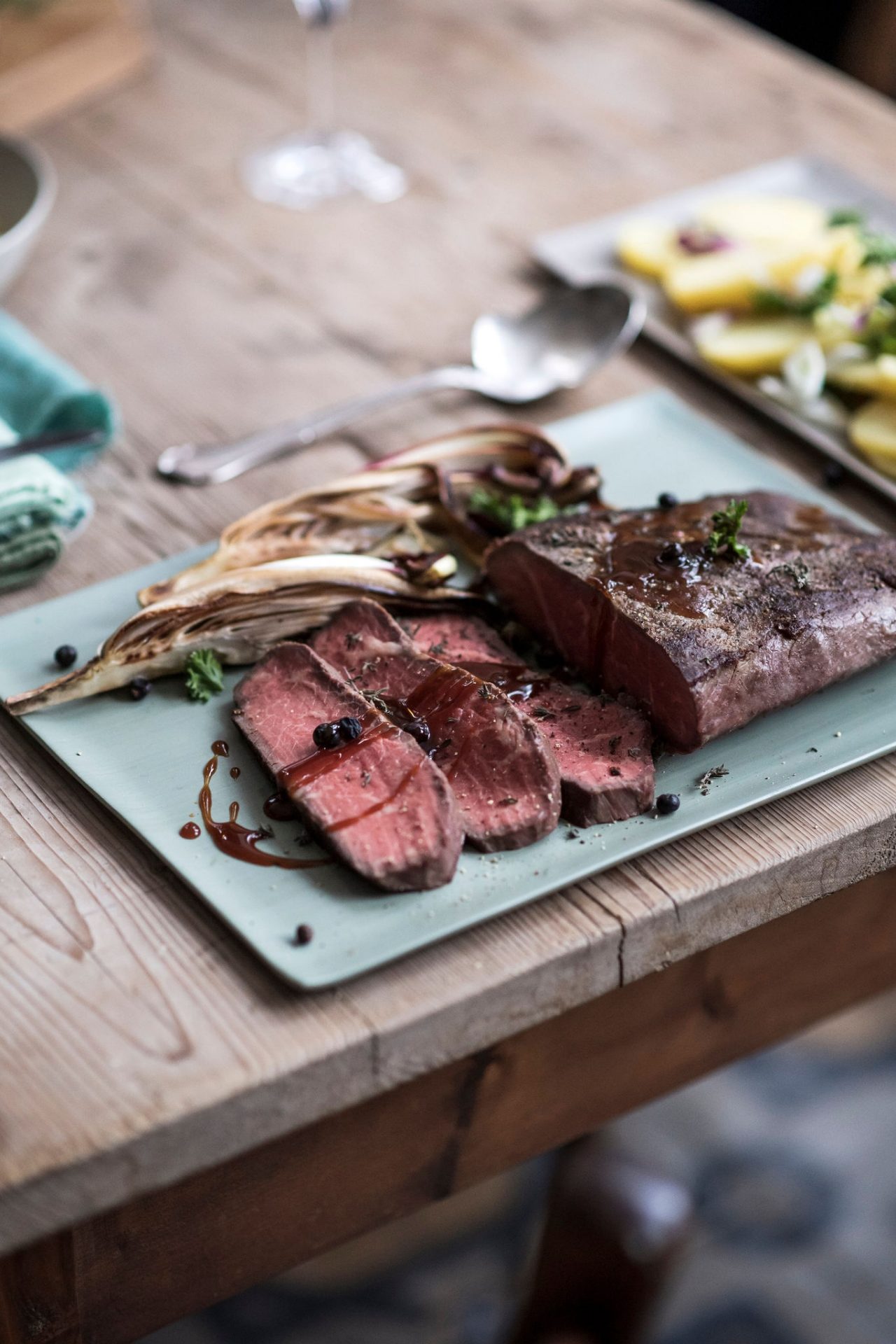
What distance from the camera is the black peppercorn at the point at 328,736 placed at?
4.98 feet

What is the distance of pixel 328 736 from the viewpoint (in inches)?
59.7

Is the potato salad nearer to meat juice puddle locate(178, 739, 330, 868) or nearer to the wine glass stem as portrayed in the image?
the wine glass stem

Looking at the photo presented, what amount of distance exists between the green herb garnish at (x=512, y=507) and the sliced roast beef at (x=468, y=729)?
33 cm

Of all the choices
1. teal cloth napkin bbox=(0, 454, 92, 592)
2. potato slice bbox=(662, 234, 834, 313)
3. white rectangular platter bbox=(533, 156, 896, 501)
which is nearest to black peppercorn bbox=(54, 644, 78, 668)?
teal cloth napkin bbox=(0, 454, 92, 592)

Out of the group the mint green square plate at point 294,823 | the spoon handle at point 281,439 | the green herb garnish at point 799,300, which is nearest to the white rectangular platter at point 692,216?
the green herb garnish at point 799,300

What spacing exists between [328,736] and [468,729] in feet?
0.53

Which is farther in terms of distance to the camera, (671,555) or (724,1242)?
(724,1242)

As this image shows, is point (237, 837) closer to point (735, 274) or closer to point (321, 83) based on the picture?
point (735, 274)

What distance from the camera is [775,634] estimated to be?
164 centimetres

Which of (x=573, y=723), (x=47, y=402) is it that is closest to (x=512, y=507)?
(x=573, y=723)

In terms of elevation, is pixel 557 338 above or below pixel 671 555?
below

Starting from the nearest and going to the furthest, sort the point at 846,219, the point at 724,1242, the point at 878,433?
1. the point at 878,433
2. the point at 846,219
3. the point at 724,1242

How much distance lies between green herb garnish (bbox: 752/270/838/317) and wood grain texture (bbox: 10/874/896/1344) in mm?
1112

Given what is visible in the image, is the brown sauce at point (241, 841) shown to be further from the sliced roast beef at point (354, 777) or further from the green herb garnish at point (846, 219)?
the green herb garnish at point (846, 219)
